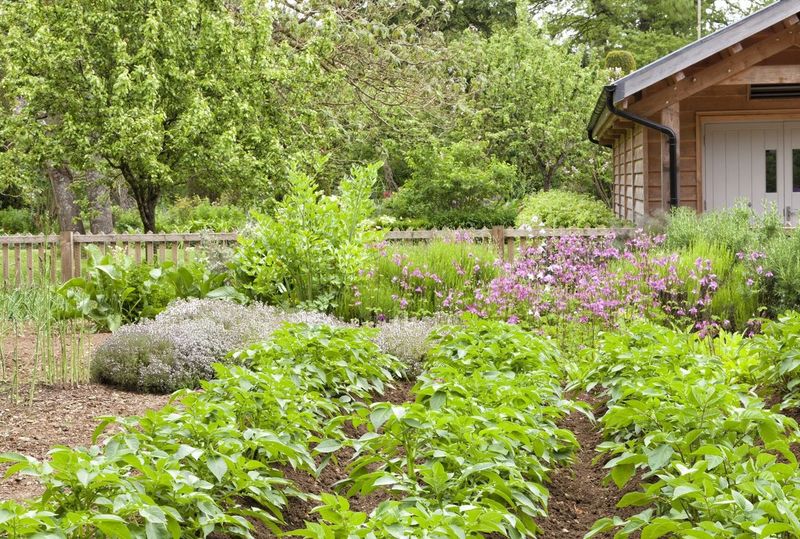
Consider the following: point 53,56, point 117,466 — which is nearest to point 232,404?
point 117,466

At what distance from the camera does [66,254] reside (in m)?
13.6

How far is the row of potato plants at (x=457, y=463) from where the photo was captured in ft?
11.0

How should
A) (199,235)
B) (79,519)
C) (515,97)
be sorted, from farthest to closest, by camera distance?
(515,97), (199,235), (79,519)

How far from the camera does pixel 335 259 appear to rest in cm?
1028

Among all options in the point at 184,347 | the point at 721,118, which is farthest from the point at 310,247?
the point at 721,118

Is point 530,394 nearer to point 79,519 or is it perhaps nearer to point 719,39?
point 79,519

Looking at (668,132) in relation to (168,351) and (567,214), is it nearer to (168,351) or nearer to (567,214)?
(567,214)

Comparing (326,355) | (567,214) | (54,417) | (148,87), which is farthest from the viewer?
(567,214)

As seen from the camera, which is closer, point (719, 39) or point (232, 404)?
point (232, 404)

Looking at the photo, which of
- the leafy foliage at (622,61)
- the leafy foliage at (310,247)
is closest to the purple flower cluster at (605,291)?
the leafy foliage at (310,247)

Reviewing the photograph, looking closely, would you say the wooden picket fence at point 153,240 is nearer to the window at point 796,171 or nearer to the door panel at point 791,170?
the door panel at point 791,170

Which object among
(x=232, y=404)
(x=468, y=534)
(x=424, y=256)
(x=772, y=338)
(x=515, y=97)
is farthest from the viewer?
(x=515, y=97)

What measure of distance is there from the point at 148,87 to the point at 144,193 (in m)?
2.26

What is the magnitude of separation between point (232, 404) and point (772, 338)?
3.32 metres
